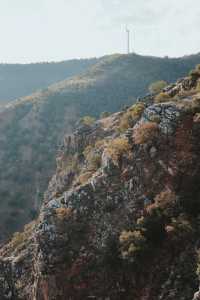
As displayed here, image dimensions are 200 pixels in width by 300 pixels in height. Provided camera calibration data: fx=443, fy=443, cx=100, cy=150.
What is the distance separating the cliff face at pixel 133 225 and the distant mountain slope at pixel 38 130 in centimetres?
8038

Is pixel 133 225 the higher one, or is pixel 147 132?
pixel 147 132

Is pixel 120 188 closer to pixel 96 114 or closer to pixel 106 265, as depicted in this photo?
pixel 106 265

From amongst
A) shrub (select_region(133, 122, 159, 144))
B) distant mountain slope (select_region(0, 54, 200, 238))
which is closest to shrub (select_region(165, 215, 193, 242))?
shrub (select_region(133, 122, 159, 144))

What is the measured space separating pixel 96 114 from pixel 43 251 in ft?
426

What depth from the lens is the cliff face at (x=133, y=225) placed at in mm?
32969

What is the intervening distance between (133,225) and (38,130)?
129 meters

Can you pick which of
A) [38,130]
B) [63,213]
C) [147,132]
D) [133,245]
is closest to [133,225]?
[133,245]

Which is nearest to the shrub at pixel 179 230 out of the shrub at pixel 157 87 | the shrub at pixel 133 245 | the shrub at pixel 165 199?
the shrub at pixel 165 199

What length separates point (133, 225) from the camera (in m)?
36.1

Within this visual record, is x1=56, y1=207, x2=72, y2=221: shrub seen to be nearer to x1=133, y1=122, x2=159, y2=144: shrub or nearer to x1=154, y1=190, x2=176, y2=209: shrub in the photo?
x1=154, y1=190, x2=176, y2=209: shrub

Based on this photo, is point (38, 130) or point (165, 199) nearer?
point (165, 199)

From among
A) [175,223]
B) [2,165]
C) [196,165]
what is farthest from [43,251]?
[2,165]

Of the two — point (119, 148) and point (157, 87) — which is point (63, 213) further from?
point (157, 87)

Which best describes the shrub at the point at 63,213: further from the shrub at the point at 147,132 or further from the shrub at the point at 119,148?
the shrub at the point at 147,132
